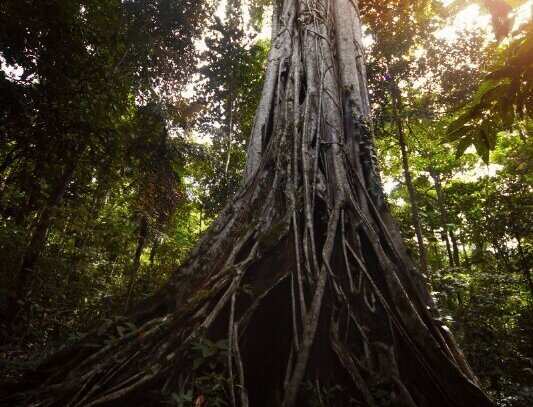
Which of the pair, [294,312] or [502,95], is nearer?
[502,95]

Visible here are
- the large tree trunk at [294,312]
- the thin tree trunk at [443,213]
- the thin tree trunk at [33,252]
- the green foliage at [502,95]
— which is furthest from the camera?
the thin tree trunk at [443,213]

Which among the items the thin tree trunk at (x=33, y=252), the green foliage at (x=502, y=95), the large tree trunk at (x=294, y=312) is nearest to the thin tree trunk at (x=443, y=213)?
the large tree trunk at (x=294, y=312)

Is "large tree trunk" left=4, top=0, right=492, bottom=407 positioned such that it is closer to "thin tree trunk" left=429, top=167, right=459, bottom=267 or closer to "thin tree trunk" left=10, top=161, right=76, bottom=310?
"thin tree trunk" left=10, top=161, right=76, bottom=310

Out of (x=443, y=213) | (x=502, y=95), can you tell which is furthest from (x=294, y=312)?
(x=443, y=213)

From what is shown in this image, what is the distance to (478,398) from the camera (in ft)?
5.85

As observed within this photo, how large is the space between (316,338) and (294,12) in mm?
4049

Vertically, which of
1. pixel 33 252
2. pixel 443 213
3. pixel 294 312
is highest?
pixel 443 213

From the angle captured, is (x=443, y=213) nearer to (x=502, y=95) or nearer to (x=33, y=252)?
(x=33, y=252)

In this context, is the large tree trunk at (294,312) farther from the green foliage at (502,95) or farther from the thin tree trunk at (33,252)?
the thin tree trunk at (33,252)

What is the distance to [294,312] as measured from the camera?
2.21m

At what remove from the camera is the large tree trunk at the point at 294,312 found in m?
1.87

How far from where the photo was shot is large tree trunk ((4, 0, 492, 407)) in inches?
73.6

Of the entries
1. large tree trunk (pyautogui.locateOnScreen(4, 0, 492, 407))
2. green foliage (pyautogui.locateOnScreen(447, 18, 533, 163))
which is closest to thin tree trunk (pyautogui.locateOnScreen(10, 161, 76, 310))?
large tree trunk (pyautogui.locateOnScreen(4, 0, 492, 407))

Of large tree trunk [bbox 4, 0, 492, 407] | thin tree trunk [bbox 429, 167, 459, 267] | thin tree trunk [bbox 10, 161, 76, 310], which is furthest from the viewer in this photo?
thin tree trunk [bbox 429, 167, 459, 267]
